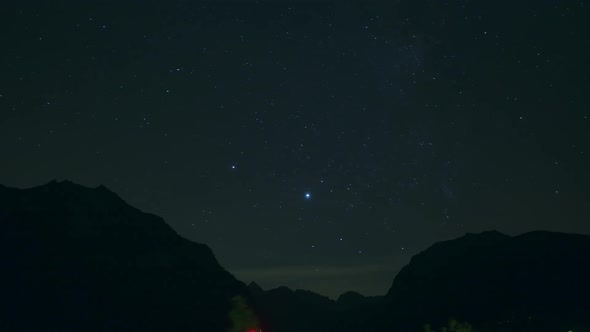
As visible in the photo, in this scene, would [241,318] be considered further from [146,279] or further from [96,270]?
[146,279]

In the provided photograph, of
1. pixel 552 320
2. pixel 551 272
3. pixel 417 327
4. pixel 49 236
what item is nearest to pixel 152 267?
pixel 49 236

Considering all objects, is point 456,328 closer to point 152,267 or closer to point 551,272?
point 152,267

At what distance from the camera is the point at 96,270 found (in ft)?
510

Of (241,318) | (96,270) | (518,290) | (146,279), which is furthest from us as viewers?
(518,290)

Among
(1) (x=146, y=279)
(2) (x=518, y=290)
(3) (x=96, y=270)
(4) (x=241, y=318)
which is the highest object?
(3) (x=96, y=270)

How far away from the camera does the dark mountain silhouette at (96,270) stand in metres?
135

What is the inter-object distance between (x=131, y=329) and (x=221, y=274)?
2080 inches

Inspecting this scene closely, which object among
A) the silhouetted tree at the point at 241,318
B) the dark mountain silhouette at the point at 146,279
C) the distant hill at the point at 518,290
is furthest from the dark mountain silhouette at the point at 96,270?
the silhouetted tree at the point at 241,318

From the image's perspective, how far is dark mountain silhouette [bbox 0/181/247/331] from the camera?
135375 millimetres

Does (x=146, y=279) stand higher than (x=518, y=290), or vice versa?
(x=146, y=279)

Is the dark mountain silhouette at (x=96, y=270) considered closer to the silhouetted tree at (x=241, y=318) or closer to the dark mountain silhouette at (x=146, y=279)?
the dark mountain silhouette at (x=146, y=279)

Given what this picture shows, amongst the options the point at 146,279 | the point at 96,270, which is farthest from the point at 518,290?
the point at 96,270

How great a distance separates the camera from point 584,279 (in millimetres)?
168250

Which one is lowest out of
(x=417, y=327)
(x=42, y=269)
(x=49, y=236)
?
(x=417, y=327)
